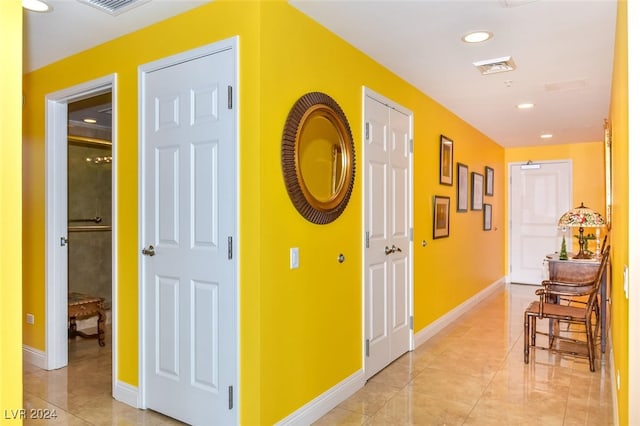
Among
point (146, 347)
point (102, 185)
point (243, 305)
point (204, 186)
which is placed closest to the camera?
point (243, 305)

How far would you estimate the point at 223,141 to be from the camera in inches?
94.7

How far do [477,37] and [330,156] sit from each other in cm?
128

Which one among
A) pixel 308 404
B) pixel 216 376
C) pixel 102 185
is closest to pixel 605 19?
pixel 308 404

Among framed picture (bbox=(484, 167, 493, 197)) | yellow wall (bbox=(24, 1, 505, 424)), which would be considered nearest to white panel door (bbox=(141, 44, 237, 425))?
yellow wall (bbox=(24, 1, 505, 424))

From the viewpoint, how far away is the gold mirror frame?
250 centimetres

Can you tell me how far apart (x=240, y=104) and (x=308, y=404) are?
1.83 m

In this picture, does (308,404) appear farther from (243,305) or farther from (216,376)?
(243,305)

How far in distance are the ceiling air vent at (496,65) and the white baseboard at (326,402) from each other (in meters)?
2.58

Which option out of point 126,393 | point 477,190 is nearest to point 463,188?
point 477,190

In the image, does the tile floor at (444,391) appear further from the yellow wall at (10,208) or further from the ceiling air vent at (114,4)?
the ceiling air vent at (114,4)

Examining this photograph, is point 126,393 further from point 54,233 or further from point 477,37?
point 477,37

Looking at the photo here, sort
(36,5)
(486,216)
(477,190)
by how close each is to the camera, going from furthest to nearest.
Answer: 1. (486,216)
2. (477,190)
3. (36,5)

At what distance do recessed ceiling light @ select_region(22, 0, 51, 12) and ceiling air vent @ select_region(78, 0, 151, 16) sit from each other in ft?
0.77

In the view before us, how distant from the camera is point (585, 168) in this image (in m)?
7.21
